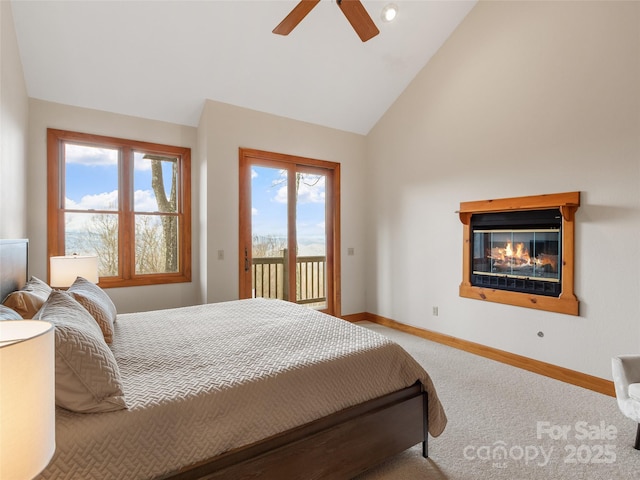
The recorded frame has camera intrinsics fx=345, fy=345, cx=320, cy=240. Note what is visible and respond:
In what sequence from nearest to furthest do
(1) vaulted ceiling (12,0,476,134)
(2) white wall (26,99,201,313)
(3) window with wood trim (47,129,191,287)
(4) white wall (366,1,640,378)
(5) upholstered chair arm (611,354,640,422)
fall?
(5) upholstered chair arm (611,354,640,422) → (4) white wall (366,1,640,378) → (1) vaulted ceiling (12,0,476,134) → (2) white wall (26,99,201,313) → (3) window with wood trim (47,129,191,287)

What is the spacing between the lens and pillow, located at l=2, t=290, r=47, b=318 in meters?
1.75

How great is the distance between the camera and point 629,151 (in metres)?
2.70

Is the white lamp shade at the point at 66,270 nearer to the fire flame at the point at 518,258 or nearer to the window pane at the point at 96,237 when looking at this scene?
the window pane at the point at 96,237

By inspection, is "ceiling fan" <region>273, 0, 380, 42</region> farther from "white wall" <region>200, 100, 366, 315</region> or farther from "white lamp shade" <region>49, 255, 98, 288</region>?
"white lamp shade" <region>49, 255, 98, 288</region>

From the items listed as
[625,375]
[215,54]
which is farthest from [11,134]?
[625,375]

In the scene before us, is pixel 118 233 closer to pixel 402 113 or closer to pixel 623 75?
pixel 402 113

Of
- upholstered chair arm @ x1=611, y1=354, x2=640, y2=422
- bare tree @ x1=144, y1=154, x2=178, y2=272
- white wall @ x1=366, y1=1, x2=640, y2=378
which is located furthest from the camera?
bare tree @ x1=144, y1=154, x2=178, y2=272

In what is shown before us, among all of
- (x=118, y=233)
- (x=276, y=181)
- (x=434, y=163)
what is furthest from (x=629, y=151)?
(x=118, y=233)

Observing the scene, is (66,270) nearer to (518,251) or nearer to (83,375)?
(83,375)

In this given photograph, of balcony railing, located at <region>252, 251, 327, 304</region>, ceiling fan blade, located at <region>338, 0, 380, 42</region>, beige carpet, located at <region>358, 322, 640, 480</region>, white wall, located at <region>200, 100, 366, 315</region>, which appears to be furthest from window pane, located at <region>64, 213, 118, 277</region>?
beige carpet, located at <region>358, 322, 640, 480</region>

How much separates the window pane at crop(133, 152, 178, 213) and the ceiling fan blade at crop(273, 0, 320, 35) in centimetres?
222

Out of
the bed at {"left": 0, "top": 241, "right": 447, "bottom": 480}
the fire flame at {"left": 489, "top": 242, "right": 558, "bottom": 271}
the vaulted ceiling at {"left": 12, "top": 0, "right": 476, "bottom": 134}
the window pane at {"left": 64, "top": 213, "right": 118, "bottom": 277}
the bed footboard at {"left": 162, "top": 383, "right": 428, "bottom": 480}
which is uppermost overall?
the vaulted ceiling at {"left": 12, "top": 0, "right": 476, "bottom": 134}

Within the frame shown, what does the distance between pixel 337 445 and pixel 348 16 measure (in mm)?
2677

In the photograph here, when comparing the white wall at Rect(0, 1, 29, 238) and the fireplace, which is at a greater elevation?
the white wall at Rect(0, 1, 29, 238)
